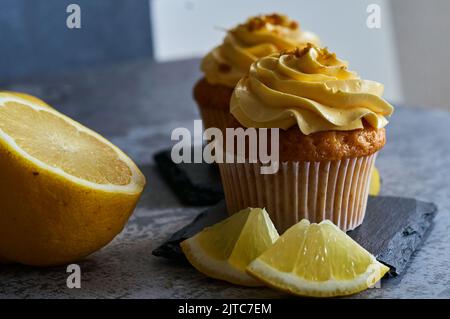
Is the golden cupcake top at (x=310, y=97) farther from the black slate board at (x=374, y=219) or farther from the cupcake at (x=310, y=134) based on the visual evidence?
the black slate board at (x=374, y=219)

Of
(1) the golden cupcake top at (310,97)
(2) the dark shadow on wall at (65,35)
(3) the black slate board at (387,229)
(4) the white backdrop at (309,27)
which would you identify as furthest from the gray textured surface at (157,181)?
(4) the white backdrop at (309,27)

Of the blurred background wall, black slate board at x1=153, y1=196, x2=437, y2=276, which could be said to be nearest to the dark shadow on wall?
the blurred background wall

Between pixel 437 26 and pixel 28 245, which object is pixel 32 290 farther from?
pixel 437 26

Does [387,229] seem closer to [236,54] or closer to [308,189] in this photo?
[308,189]

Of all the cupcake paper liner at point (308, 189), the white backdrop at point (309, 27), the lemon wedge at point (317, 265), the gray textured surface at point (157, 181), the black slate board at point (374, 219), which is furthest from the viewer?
the white backdrop at point (309, 27)

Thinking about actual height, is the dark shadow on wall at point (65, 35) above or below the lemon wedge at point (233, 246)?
above
